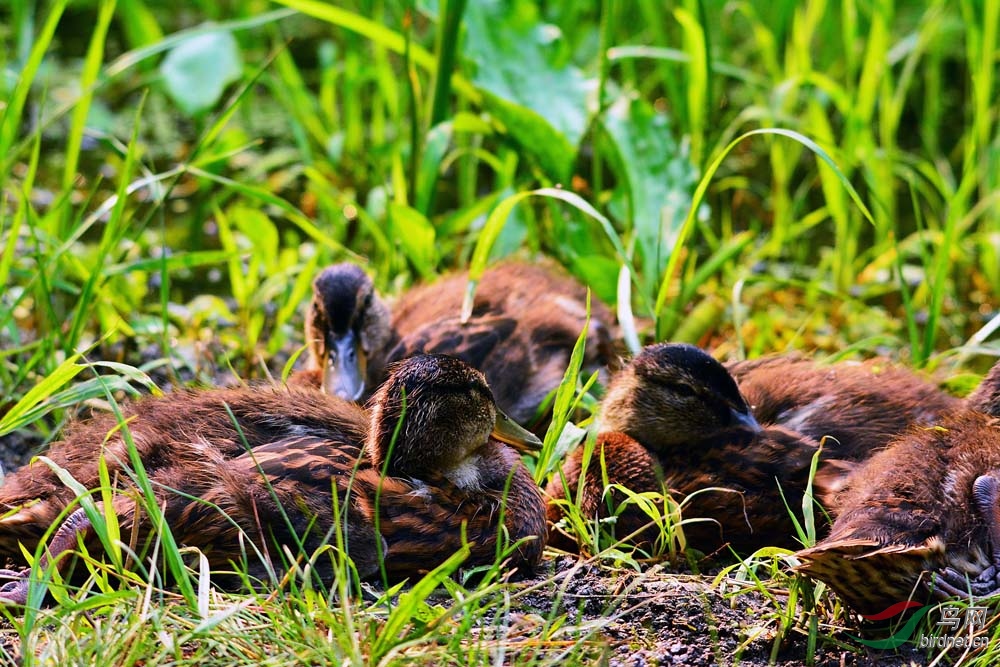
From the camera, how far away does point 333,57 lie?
7.61 m

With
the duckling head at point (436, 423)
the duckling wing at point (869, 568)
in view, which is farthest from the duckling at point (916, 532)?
the duckling head at point (436, 423)

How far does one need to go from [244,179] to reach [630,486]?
3.15 meters

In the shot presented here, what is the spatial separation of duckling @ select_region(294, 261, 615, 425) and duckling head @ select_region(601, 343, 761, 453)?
55cm

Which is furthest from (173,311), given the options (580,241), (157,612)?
(157,612)

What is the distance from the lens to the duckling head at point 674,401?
426cm

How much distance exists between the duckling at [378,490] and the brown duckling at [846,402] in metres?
0.93

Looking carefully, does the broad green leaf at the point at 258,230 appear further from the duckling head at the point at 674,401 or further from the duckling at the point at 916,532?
the duckling at the point at 916,532

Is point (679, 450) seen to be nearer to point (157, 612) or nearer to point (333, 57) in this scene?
point (157, 612)

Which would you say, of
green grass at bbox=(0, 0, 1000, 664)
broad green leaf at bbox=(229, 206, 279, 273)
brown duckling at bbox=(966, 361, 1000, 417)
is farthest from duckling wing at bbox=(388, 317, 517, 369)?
brown duckling at bbox=(966, 361, 1000, 417)

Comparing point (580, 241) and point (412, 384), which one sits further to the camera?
point (580, 241)

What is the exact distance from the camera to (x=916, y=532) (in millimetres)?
3443

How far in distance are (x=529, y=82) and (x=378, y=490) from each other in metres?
2.77

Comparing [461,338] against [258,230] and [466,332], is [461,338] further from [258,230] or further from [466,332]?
[258,230]

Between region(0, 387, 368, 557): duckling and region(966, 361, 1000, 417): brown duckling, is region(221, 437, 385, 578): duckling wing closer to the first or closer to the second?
region(0, 387, 368, 557): duckling
